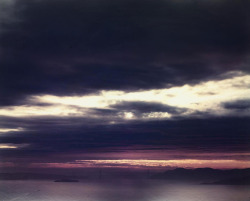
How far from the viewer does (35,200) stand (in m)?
102

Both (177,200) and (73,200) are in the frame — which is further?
(177,200)

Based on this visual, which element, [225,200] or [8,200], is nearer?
[8,200]

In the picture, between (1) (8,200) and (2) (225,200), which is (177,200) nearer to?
(2) (225,200)

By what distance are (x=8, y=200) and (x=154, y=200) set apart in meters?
52.6

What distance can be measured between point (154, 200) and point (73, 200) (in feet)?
97.1

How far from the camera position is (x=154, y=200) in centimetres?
10112

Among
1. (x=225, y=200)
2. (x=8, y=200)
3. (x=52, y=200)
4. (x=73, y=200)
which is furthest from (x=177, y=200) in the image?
(x=8, y=200)

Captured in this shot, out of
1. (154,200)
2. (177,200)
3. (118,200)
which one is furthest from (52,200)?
(177,200)

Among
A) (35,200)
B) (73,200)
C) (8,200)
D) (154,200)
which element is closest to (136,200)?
(154,200)

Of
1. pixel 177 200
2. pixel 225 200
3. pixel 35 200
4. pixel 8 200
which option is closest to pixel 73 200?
pixel 35 200

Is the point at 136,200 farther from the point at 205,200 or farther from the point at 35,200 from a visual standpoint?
the point at 35,200

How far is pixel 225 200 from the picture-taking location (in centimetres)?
10450

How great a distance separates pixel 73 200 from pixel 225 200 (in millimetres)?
57198

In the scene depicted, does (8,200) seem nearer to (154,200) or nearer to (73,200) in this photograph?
(73,200)
